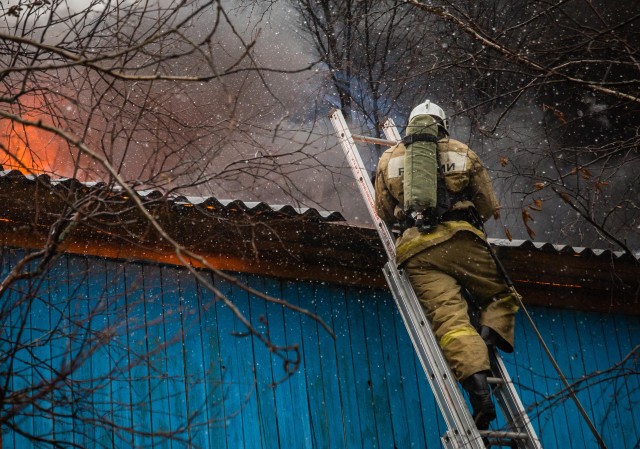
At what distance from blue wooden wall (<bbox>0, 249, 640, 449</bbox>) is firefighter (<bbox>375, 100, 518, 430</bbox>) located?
23.0 inches

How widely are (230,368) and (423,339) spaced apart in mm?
1422

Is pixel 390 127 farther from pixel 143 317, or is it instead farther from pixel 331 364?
pixel 143 317

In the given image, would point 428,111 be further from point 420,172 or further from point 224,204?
point 224,204

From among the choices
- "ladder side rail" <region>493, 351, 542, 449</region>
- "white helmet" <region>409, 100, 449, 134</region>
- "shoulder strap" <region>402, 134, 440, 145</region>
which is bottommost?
"ladder side rail" <region>493, 351, 542, 449</region>

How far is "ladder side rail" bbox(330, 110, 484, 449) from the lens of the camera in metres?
5.01

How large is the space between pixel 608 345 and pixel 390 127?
316 centimetres

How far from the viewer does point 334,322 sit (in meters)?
6.46

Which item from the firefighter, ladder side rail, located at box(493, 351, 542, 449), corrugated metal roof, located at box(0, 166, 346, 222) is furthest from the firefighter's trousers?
corrugated metal roof, located at box(0, 166, 346, 222)

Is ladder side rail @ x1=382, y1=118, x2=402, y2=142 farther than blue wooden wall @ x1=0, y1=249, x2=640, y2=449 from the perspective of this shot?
Yes

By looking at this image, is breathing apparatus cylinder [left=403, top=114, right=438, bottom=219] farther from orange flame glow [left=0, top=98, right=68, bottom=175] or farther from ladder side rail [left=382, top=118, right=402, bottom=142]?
orange flame glow [left=0, top=98, right=68, bottom=175]

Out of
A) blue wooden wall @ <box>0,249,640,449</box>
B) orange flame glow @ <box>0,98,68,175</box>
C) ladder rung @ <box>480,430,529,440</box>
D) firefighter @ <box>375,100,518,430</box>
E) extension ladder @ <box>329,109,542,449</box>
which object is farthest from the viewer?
firefighter @ <box>375,100,518,430</box>

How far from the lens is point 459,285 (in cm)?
554

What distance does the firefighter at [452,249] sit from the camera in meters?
5.31

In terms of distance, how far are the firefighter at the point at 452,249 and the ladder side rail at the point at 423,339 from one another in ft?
0.23
